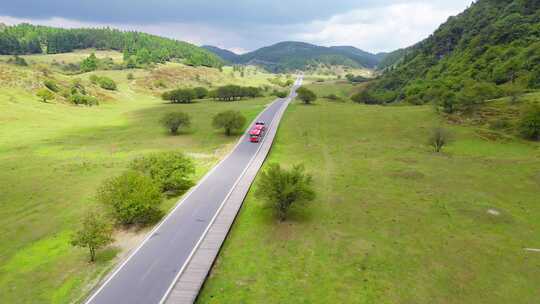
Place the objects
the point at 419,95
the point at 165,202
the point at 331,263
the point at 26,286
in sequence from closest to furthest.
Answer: the point at 26,286 < the point at 331,263 < the point at 165,202 < the point at 419,95

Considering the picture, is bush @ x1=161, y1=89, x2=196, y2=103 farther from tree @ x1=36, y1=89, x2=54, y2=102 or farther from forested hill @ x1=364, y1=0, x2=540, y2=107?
forested hill @ x1=364, y1=0, x2=540, y2=107

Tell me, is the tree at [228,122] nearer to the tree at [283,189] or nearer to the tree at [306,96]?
the tree at [283,189]

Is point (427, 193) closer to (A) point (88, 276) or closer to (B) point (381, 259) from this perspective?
(B) point (381, 259)

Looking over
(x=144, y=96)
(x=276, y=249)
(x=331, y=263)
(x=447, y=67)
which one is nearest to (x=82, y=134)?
(x=276, y=249)

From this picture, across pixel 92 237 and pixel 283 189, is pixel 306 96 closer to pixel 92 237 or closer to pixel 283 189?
pixel 283 189

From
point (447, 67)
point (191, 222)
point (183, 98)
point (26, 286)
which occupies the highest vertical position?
point (447, 67)

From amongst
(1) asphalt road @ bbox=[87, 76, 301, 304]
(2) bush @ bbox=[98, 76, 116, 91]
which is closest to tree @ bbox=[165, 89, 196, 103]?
(2) bush @ bbox=[98, 76, 116, 91]
